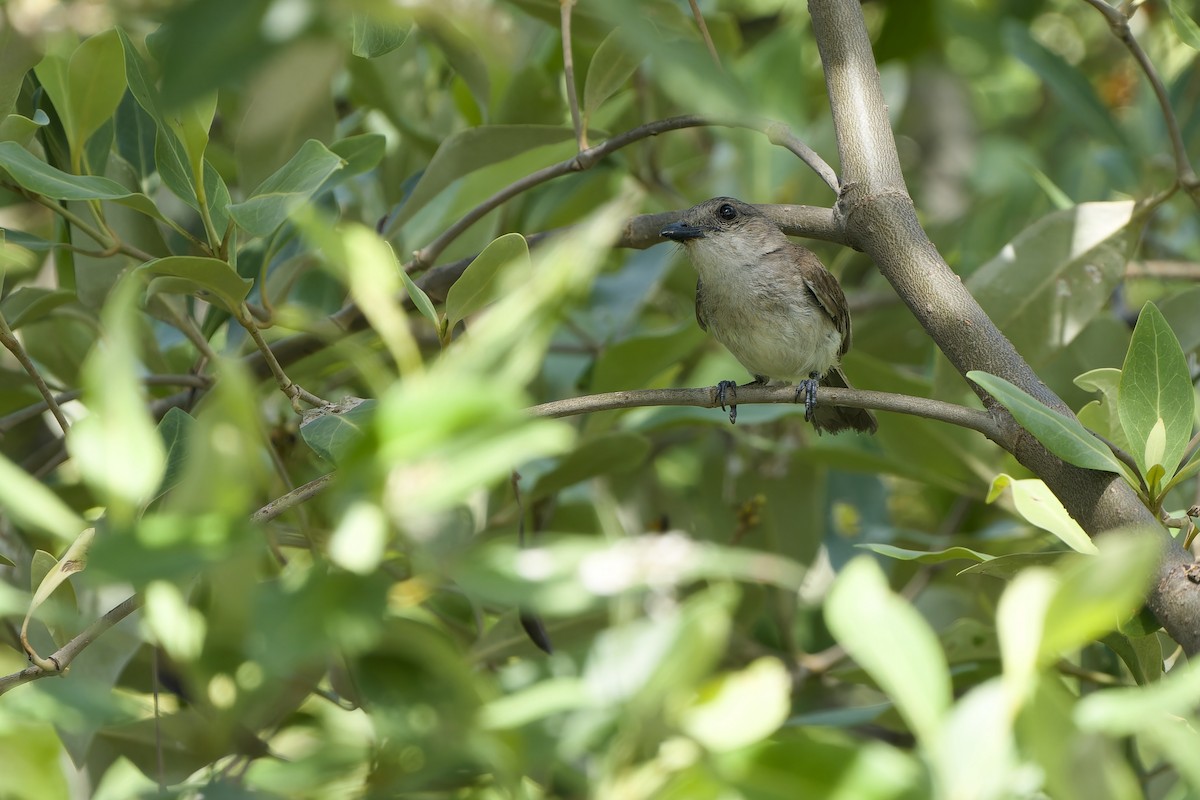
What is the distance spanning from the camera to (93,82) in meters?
2.28

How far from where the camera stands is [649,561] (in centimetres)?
99

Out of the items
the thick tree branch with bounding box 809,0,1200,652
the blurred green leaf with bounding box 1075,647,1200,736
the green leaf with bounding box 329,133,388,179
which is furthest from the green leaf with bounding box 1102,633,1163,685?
the green leaf with bounding box 329,133,388,179

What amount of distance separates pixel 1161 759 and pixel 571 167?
1.83m

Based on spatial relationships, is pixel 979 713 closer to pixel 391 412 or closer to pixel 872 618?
pixel 872 618

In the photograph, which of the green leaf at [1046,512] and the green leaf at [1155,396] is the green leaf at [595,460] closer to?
the green leaf at [1046,512]

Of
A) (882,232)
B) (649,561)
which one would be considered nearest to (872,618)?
(649,561)

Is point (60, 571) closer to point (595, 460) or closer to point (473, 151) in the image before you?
point (595, 460)

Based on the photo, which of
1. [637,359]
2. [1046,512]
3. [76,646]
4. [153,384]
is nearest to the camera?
[76,646]

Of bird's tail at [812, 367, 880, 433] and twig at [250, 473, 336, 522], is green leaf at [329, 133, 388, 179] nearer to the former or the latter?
twig at [250, 473, 336, 522]

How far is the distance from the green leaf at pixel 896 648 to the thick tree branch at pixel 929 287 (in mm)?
978

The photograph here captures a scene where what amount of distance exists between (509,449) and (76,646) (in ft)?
3.32

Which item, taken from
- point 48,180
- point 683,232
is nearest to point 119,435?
point 48,180

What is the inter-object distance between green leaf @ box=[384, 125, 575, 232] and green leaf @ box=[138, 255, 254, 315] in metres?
0.91

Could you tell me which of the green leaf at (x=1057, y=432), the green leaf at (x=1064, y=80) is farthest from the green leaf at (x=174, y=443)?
the green leaf at (x=1064, y=80)
